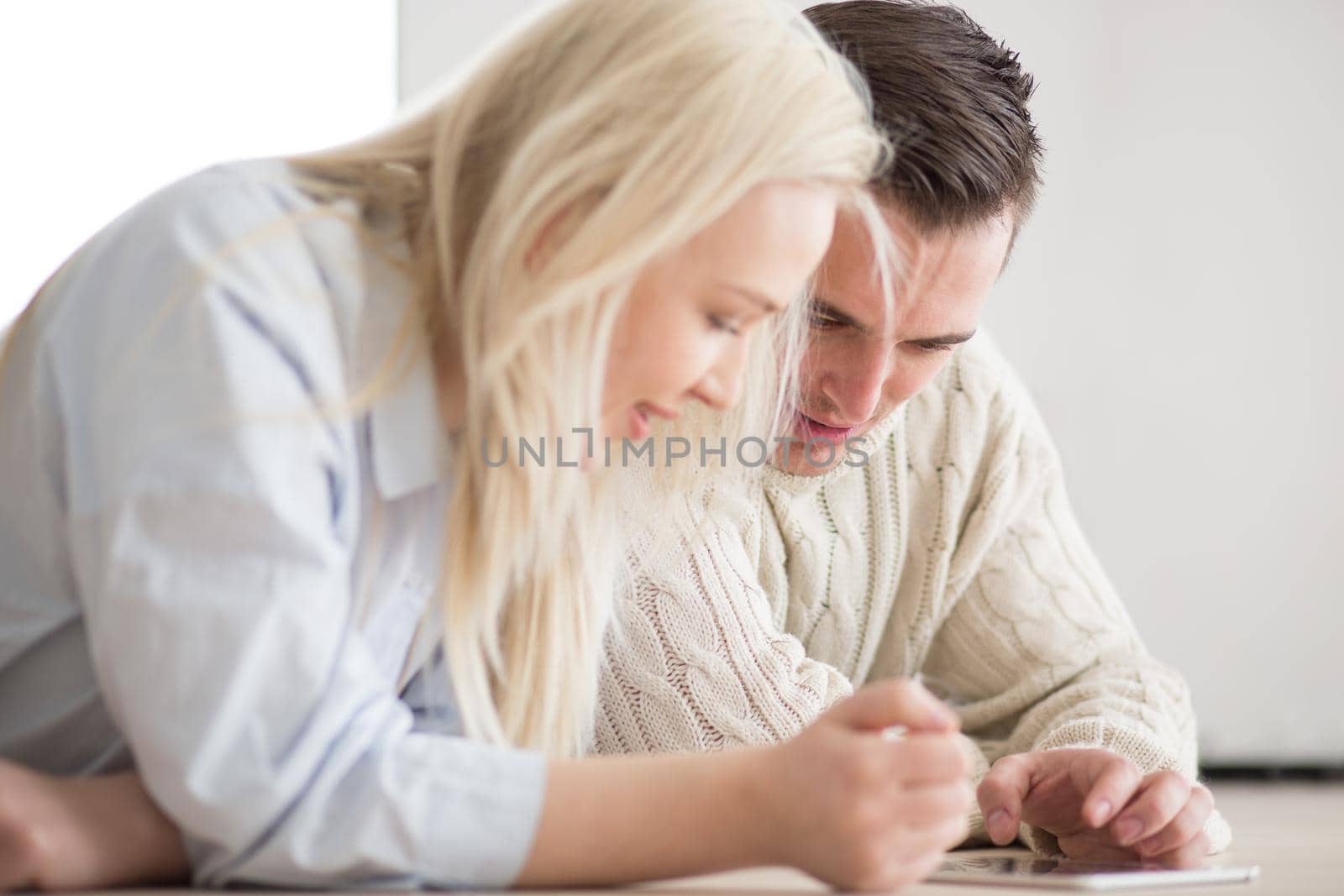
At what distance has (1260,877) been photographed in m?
0.95

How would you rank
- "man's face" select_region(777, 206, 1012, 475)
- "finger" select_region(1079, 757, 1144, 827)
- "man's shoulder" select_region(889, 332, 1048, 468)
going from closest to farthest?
"finger" select_region(1079, 757, 1144, 827)
"man's face" select_region(777, 206, 1012, 475)
"man's shoulder" select_region(889, 332, 1048, 468)

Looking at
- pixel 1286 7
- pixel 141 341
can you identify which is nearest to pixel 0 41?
pixel 141 341

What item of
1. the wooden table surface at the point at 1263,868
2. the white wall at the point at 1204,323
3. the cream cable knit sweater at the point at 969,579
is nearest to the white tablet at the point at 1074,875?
the wooden table surface at the point at 1263,868

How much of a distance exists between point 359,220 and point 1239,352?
94.8 inches

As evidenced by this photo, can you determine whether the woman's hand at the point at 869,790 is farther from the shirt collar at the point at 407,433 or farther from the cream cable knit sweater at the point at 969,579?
the cream cable knit sweater at the point at 969,579

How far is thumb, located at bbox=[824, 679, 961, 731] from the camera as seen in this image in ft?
2.52

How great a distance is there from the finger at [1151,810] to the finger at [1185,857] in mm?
24

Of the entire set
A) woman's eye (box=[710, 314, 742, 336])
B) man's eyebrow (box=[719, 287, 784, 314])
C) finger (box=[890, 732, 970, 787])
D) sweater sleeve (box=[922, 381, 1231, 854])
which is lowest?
sweater sleeve (box=[922, 381, 1231, 854])

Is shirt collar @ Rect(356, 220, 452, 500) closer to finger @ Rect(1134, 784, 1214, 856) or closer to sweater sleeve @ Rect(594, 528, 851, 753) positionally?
sweater sleeve @ Rect(594, 528, 851, 753)

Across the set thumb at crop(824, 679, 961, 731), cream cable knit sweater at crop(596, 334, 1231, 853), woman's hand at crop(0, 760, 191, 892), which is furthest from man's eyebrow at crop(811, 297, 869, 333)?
woman's hand at crop(0, 760, 191, 892)

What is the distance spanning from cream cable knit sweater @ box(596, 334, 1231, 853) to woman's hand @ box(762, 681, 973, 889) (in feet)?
1.68

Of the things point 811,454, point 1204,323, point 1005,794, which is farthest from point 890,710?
point 1204,323

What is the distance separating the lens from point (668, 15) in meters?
0.93

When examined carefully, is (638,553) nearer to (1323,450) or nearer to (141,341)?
(141,341)
